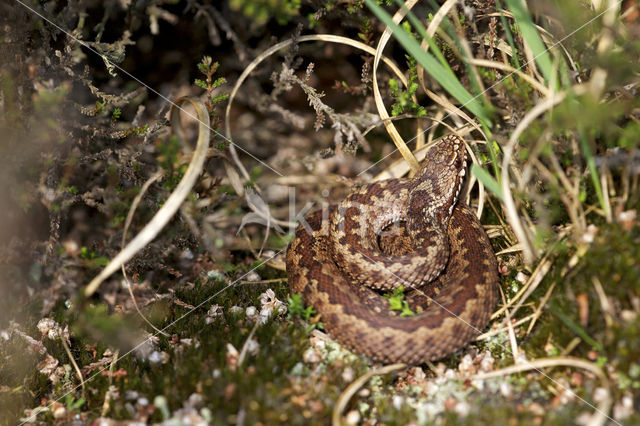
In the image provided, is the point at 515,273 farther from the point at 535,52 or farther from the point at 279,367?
the point at 279,367

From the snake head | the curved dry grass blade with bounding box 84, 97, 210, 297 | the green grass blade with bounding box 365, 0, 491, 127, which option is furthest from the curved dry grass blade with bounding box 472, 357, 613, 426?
the curved dry grass blade with bounding box 84, 97, 210, 297

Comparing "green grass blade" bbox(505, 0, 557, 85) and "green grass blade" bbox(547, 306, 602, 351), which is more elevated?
"green grass blade" bbox(505, 0, 557, 85)

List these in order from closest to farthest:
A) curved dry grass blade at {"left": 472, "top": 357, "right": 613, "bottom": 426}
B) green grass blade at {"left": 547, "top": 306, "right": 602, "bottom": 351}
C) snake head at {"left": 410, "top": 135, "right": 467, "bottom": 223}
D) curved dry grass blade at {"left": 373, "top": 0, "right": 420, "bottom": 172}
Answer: curved dry grass blade at {"left": 472, "top": 357, "right": 613, "bottom": 426} < green grass blade at {"left": 547, "top": 306, "right": 602, "bottom": 351} < curved dry grass blade at {"left": 373, "top": 0, "right": 420, "bottom": 172} < snake head at {"left": 410, "top": 135, "right": 467, "bottom": 223}

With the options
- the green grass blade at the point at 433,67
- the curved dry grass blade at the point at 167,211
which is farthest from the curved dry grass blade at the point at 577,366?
the curved dry grass blade at the point at 167,211

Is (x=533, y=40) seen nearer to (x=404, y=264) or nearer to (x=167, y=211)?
(x=404, y=264)

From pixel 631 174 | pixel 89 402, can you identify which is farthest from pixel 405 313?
pixel 89 402

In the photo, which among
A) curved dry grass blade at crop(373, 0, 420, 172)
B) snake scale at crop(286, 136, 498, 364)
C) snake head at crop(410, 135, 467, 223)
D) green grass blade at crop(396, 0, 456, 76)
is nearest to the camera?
green grass blade at crop(396, 0, 456, 76)

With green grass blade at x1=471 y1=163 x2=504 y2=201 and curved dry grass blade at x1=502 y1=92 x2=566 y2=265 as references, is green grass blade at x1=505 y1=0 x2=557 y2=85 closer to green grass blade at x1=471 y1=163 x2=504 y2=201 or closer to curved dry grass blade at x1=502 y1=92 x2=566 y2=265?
curved dry grass blade at x1=502 y1=92 x2=566 y2=265

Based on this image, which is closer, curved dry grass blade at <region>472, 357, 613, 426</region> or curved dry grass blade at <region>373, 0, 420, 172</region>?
curved dry grass blade at <region>472, 357, 613, 426</region>
